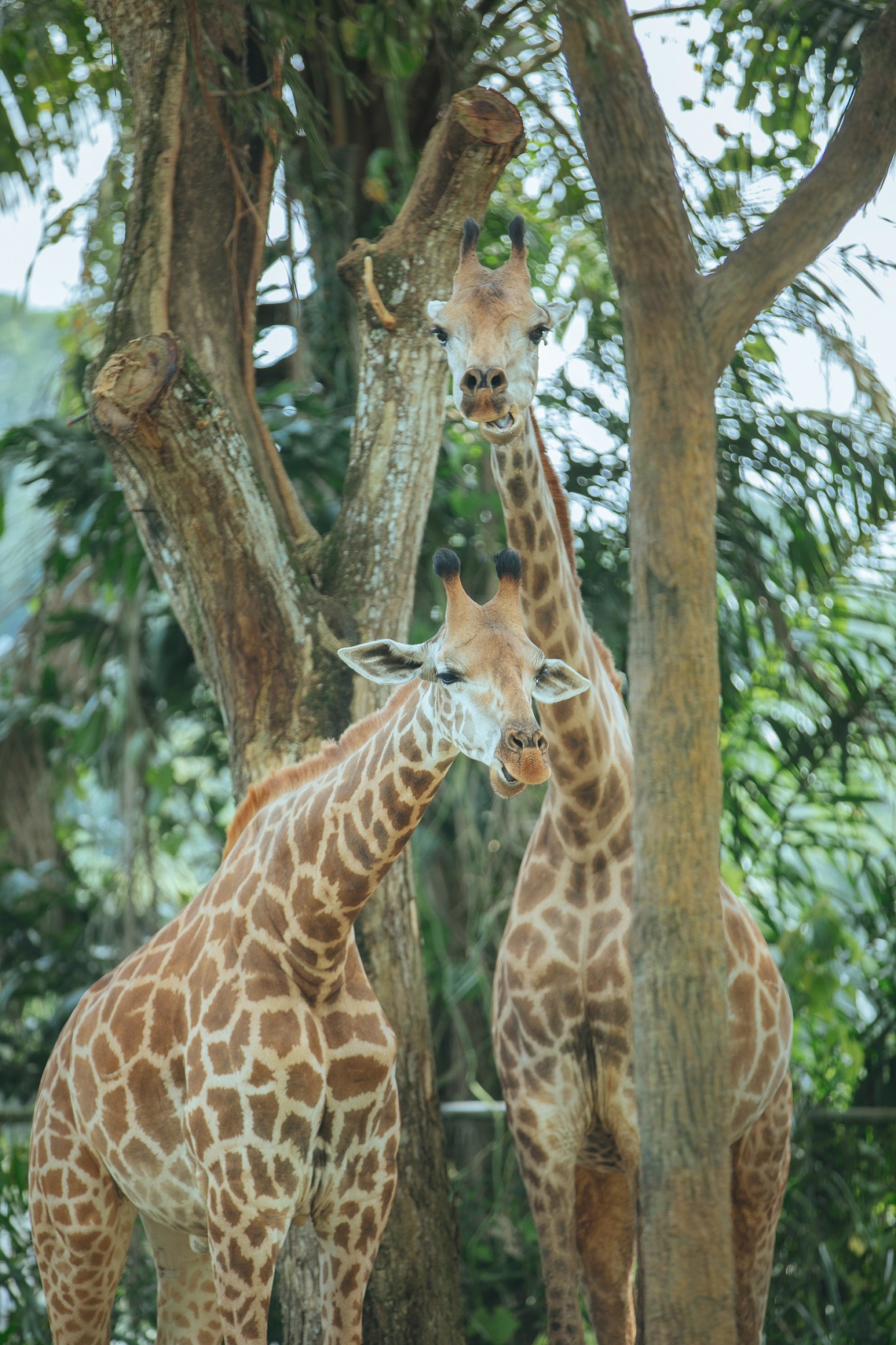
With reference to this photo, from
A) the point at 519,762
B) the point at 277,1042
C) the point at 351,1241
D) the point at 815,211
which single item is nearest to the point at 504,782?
the point at 519,762

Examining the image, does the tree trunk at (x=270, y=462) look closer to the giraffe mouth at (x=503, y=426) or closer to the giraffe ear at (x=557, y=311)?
the giraffe ear at (x=557, y=311)

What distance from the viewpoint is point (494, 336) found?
10.4ft

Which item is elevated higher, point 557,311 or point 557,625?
point 557,311

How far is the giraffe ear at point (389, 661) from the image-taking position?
114 inches

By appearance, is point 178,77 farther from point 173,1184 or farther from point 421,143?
point 173,1184

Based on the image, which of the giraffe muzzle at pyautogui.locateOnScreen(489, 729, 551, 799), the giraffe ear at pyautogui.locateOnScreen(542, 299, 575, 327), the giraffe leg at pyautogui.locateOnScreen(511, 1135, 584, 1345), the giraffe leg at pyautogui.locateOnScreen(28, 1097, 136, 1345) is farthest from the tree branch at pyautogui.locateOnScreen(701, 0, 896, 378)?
the giraffe leg at pyautogui.locateOnScreen(28, 1097, 136, 1345)

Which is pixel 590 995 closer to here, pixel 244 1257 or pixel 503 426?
pixel 244 1257

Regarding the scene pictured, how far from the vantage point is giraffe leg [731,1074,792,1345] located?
3.67m

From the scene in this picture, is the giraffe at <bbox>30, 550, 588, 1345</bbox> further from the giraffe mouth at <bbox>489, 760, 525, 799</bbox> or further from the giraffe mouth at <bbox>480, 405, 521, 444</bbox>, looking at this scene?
the giraffe mouth at <bbox>480, 405, 521, 444</bbox>

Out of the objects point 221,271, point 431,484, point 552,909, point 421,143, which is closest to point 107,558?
point 221,271

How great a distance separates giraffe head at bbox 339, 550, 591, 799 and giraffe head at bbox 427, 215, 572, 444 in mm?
419

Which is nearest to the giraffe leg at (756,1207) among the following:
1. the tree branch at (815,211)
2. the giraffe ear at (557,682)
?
the giraffe ear at (557,682)

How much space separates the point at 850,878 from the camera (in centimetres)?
592

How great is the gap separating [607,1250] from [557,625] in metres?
1.94
